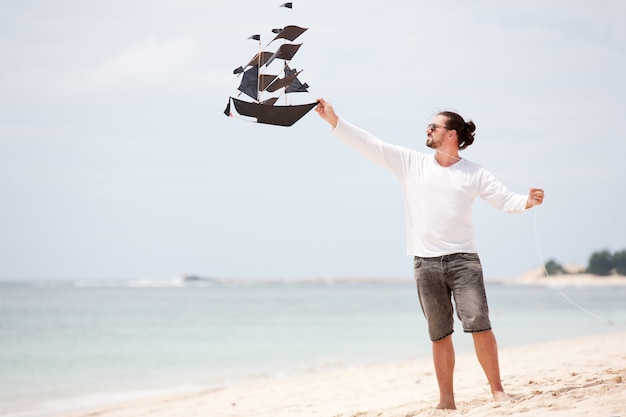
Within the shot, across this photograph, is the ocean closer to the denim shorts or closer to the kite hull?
the denim shorts

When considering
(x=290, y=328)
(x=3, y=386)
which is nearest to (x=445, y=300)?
(x=3, y=386)

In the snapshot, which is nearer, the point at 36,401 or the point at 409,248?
the point at 409,248

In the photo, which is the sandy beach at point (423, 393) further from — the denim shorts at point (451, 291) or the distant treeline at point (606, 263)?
the distant treeline at point (606, 263)

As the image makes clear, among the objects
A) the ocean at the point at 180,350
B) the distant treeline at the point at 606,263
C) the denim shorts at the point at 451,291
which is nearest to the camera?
the denim shorts at the point at 451,291

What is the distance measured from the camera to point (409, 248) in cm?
438

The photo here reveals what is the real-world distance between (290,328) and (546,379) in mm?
14265

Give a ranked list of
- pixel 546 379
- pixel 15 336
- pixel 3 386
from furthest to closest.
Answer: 1. pixel 15 336
2. pixel 3 386
3. pixel 546 379

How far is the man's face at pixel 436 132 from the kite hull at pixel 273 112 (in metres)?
0.72

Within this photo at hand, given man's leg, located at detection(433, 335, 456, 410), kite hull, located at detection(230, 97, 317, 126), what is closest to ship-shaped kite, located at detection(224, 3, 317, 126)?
kite hull, located at detection(230, 97, 317, 126)

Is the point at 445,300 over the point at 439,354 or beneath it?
over

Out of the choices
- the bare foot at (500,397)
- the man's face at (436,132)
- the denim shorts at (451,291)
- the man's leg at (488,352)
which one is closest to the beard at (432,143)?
the man's face at (436,132)

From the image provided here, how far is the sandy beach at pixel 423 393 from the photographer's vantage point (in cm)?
411

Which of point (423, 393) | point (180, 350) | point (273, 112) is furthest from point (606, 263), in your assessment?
point (180, 350)

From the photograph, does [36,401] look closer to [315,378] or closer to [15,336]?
[315,378]
